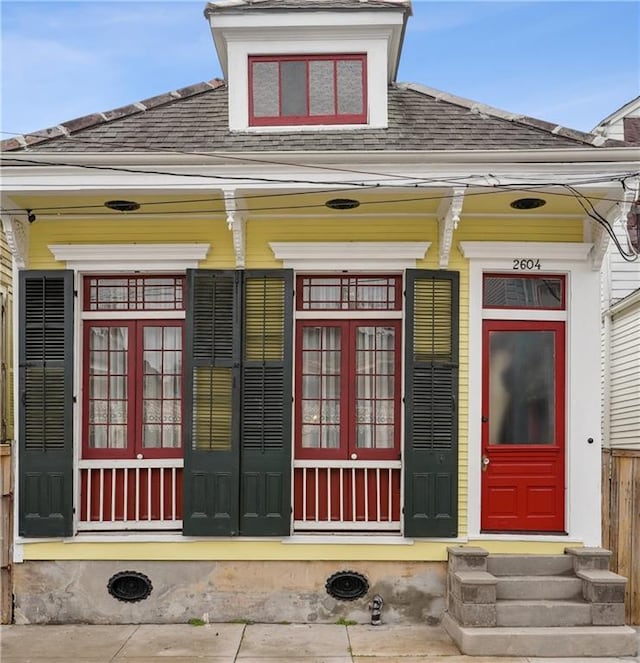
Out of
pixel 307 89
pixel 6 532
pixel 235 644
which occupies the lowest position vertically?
pixel 235 644

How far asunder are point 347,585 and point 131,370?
108 inches

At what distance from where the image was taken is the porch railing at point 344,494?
21.7ft

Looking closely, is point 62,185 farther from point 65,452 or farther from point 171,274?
point 65,452

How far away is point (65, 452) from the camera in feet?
21.2

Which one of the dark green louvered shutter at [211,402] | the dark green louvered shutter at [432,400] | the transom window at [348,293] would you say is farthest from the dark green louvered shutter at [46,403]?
the dark green louvered shutter at [432,400]

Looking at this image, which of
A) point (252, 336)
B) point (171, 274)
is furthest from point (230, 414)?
point (171, 274)

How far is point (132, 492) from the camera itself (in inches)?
262

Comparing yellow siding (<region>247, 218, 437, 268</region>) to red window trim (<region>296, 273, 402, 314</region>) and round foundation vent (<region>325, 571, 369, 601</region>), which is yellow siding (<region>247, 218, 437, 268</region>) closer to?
red window trim (<region>296, 273, 402, 314</region>)

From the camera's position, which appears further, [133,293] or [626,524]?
[133,293]

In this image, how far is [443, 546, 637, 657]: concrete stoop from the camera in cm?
560

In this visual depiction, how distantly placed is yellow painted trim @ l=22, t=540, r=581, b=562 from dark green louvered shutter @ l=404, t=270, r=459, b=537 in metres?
0.21

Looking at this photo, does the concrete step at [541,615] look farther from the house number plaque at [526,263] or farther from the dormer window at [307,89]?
the dormer window at [307,89]

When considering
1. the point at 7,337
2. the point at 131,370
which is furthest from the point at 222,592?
the point at 7,337

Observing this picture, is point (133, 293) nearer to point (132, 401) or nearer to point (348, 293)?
point (132, 401)
